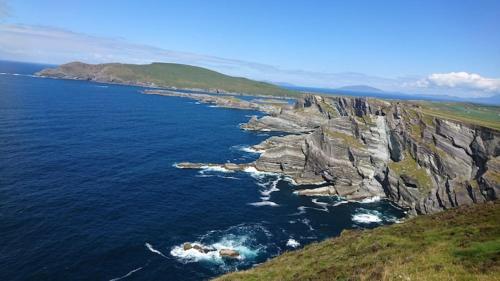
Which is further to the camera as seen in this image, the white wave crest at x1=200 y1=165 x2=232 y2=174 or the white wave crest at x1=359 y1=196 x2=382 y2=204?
the white wave crest at x1=200 y1=165 x2=232 y2=174

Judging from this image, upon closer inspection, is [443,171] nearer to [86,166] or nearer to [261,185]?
[261,185]

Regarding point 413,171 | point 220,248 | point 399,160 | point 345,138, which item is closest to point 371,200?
point 413,171

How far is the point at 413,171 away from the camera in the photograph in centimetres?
9219

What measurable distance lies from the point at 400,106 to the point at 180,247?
7493cm

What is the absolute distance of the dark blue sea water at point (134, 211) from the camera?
56000mm

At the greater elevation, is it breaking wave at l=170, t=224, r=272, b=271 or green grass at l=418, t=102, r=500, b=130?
green grass at l=418, t=102, r=500, b=130

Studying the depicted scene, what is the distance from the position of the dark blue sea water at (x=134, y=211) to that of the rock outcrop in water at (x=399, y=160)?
6752 millimetres

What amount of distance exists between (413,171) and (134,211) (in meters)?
64.6

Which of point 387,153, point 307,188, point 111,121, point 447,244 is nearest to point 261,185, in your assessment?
point 307,188

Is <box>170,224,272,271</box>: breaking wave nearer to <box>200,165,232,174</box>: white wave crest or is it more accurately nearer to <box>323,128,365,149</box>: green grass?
<box>200,165,232,174</box>: white wave crest

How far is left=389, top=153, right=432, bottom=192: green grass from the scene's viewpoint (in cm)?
8912

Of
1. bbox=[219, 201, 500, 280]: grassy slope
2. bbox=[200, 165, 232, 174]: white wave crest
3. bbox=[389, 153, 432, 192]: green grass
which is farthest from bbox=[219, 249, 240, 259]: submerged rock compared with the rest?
bbox=[389, 153, 432, 192]: green grass

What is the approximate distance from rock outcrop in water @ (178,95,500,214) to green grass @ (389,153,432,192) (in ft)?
0.70

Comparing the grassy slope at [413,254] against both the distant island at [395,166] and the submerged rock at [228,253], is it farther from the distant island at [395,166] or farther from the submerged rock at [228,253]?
the submerged rock at [228,253]
